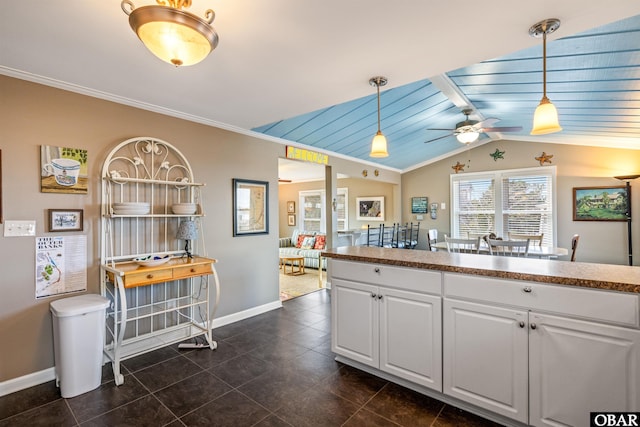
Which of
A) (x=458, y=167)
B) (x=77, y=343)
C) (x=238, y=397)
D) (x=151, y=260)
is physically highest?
(x=458, y=167)

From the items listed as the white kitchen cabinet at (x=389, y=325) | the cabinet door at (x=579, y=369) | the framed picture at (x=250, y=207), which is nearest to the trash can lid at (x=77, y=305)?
the framed picture at (x=250, y=207)

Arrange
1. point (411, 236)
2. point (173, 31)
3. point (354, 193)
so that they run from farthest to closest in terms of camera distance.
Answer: point (354, 193) → point (411, 236) → point (173, 31)

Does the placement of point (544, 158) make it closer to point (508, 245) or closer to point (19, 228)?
point (508, 245)

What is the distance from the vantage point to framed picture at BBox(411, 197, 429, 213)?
22.2 ft

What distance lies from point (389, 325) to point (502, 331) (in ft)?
2.45

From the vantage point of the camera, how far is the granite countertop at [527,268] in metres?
1.53

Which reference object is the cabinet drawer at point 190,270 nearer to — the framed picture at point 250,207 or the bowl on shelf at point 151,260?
the bowl on shelf at point 151,260

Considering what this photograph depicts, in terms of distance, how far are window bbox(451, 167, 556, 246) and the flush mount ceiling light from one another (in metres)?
5.59

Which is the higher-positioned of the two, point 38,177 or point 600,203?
point 38,177

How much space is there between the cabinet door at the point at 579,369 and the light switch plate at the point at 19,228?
3510 millimetres

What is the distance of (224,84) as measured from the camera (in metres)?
2.50

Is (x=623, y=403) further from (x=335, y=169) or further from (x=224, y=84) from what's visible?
(x=335, y=169)

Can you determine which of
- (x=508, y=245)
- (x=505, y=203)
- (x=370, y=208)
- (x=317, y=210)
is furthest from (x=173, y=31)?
(x=317, y=210)

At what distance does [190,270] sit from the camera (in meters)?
2.83
